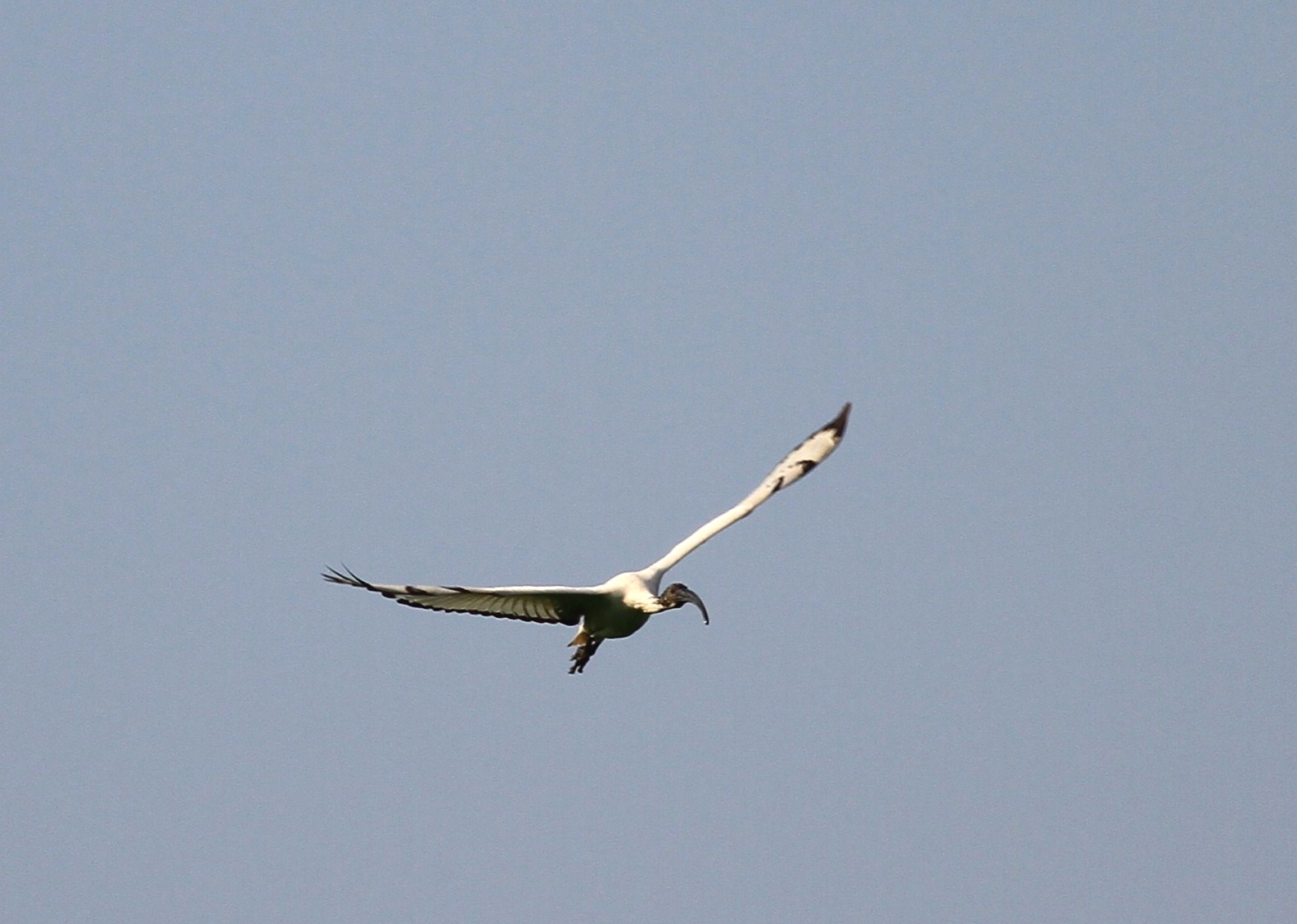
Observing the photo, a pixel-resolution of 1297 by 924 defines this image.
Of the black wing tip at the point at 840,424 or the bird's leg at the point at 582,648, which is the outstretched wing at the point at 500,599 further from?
the black wing tip at the point at 840,424

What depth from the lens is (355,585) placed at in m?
18.1

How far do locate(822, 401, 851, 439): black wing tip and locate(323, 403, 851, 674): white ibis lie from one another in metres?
1.59

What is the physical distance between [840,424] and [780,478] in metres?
1.32

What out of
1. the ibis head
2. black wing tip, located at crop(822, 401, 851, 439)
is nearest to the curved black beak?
the ibis head

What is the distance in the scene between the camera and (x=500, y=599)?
19.2m

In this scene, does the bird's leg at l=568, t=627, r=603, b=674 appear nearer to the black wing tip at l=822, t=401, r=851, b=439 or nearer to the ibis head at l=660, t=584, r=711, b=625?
the ibis head at l=660, t=584, r=711, b=625

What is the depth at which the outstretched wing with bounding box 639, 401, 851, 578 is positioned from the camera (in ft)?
70.8

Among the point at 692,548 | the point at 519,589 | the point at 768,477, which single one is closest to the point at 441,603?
the point at 519,589

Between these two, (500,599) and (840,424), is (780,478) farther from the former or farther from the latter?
(500,599)

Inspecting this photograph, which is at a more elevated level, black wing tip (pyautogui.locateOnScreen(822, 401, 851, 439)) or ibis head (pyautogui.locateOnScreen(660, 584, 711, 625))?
black wing tip (pyautogui.locateOnScreen(822, 401, 851, 439))

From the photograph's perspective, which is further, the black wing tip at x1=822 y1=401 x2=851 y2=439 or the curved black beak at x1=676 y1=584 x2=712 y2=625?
the black wing tip at x1=822 y1=401 x2=851 y2=439

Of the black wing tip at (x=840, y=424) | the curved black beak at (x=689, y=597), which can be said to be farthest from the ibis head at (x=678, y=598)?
the black wing tip at (x=840, y=424)

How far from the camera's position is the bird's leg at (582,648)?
2045 cm

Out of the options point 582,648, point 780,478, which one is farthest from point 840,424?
point 582,648
